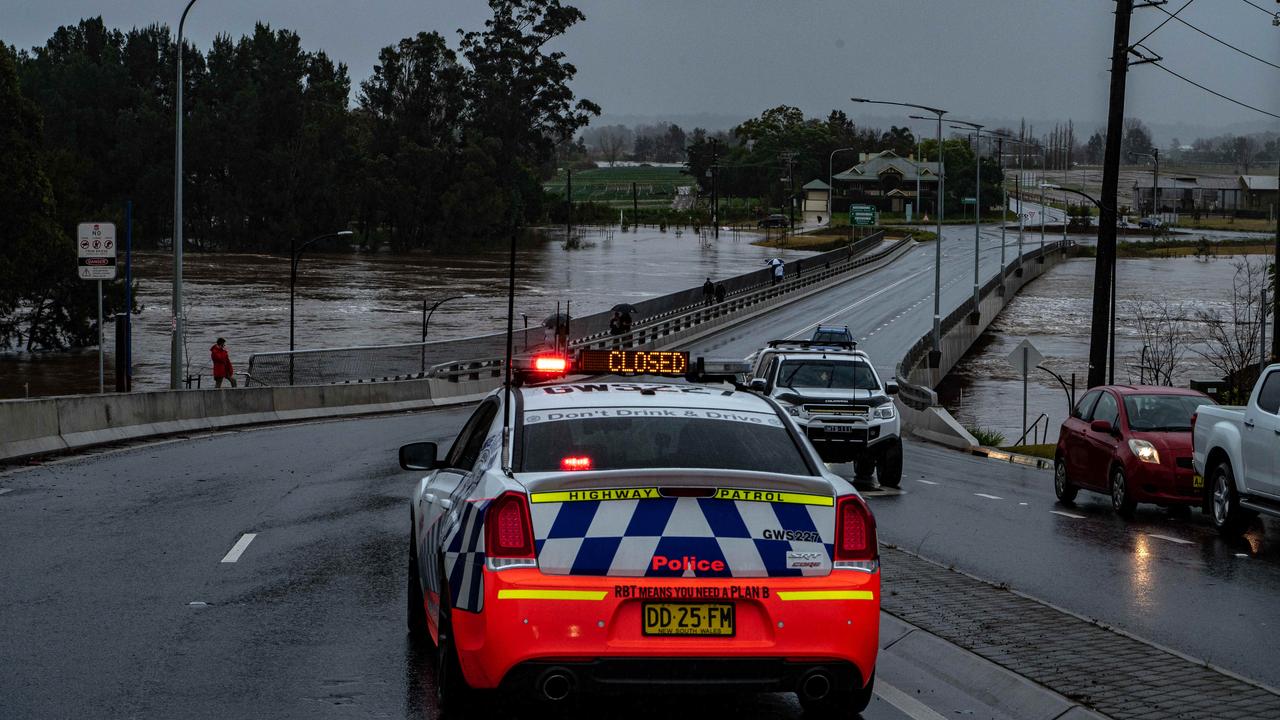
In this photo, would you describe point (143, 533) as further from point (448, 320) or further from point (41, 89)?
point (41, 89)

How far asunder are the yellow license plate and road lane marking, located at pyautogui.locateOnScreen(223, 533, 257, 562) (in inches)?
276

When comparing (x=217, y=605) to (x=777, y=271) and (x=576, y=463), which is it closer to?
(x=576, y=463)

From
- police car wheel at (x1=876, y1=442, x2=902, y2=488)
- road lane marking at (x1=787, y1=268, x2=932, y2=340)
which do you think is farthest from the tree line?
police car wheel at (x1=876, y1=442, x2=902, y2=488)

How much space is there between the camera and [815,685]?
683cm

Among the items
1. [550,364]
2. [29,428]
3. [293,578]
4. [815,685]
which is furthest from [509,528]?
[29,428]

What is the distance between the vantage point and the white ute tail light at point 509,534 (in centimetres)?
668

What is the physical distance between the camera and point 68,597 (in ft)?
35.6

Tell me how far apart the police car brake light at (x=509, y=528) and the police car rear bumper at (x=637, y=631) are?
9 centimetres

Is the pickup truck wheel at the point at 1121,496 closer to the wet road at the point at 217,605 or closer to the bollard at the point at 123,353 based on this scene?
the wet road at the point at 217,605

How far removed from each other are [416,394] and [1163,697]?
38450 millimetres

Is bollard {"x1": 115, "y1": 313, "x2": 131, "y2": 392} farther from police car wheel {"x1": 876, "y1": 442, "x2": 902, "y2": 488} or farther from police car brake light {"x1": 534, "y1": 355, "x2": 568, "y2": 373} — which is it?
police car brake light {"x1": 534, "y1": 355, "x2": 568, "y2": 373}

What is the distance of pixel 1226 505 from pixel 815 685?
416 inches

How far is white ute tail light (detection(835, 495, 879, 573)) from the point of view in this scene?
271 inches

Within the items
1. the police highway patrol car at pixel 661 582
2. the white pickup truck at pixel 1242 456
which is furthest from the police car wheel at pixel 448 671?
the white pickup truck at pixel 1242 456
